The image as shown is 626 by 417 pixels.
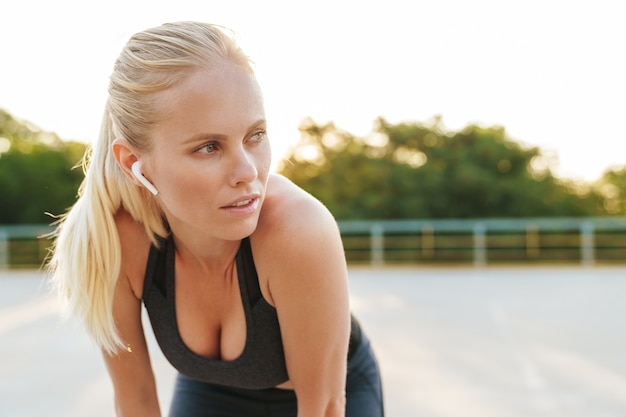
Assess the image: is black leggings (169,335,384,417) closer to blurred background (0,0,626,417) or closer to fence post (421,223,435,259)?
blurred background (0,0,626,417)

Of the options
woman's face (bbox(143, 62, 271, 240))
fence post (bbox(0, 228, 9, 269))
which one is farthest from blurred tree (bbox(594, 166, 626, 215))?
woman's face (bbox(143, 62, 271, 240))

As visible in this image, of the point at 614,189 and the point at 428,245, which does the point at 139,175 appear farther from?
the point at 614,189

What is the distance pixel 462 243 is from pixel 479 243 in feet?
2.87

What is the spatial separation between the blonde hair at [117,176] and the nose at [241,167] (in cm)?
15

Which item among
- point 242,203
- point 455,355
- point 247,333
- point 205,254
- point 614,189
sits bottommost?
point 455,355

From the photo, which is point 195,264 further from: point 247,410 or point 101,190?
point 247,410

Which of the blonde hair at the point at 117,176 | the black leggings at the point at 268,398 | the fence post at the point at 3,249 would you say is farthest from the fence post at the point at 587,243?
the blonde hair at the point at 117,176

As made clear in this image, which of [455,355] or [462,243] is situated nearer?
[455,355]

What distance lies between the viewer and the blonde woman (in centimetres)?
119

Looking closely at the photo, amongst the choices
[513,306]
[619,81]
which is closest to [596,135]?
[619,81]

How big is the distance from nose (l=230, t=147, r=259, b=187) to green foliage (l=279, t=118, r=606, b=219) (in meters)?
14.9

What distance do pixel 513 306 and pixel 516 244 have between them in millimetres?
6516

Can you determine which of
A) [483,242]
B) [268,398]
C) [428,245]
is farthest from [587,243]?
[268,398]

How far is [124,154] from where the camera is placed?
1296 mm
